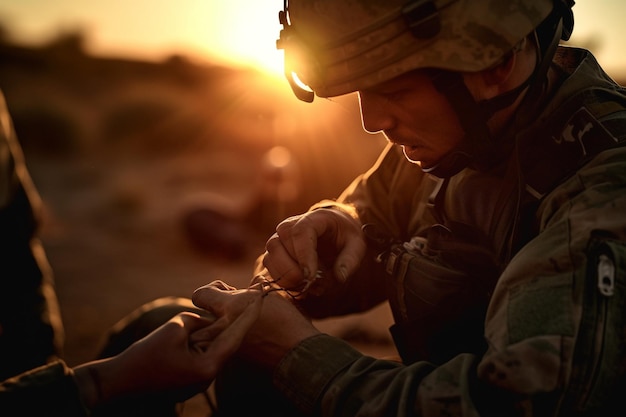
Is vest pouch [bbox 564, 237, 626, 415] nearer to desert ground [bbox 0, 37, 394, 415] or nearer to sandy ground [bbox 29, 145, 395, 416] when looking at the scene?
desert ground [bbox 0, 37, 394, 415]

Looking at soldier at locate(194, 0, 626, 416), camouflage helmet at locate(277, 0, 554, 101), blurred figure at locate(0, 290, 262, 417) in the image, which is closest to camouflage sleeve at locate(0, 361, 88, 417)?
blurred figure at locate(0, 290, 262, 417)

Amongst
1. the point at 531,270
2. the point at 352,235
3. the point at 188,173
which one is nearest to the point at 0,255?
the point at 352,235

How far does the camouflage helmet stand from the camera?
2.31 meters

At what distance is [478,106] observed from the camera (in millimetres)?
2412

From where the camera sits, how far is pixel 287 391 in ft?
7.21

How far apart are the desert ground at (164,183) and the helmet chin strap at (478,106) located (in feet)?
2.42

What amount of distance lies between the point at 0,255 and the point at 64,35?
37.1 m

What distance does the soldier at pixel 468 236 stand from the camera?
171 centimetres

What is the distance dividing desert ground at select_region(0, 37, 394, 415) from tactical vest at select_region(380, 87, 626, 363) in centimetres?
87

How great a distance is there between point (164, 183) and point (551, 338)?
14475 mm

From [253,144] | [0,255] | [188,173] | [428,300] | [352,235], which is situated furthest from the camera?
[253,144]

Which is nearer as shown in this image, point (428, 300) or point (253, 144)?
point (428, 300)

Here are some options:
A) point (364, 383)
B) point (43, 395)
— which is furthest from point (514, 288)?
point (43, 395)

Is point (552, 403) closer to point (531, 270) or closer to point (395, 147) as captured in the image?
point (531, 270)
